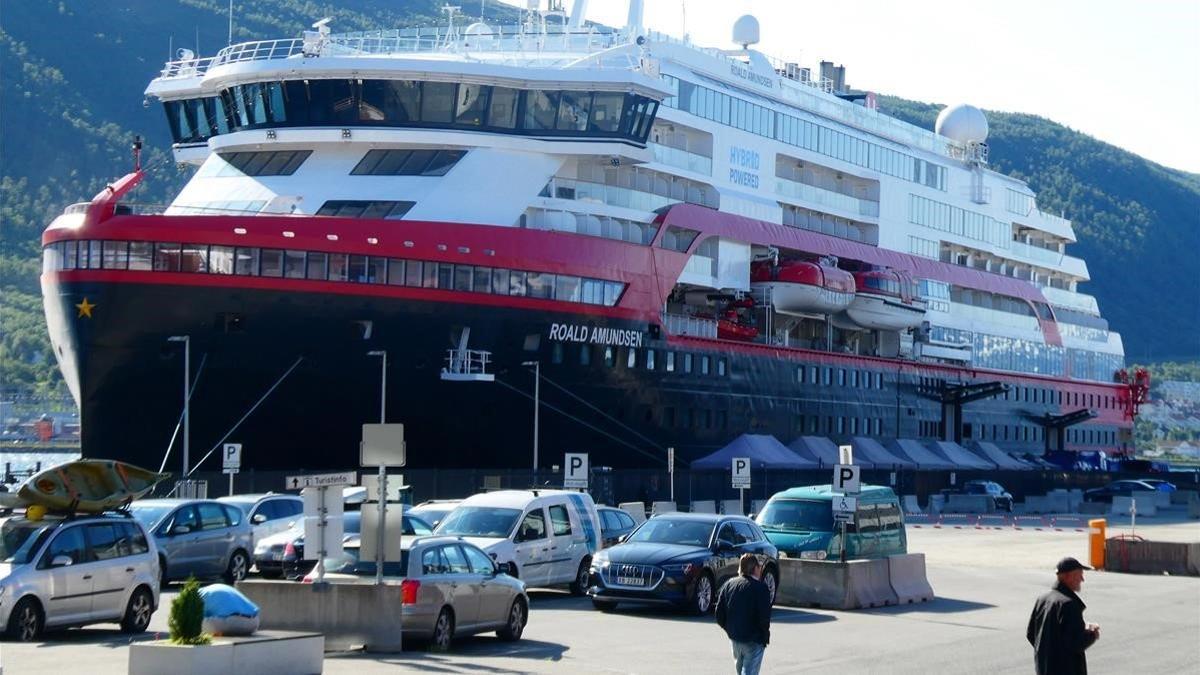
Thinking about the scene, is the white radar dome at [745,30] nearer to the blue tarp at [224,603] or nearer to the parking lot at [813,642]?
the parking lot at [813,642]

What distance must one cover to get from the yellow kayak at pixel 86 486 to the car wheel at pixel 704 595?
767 cm

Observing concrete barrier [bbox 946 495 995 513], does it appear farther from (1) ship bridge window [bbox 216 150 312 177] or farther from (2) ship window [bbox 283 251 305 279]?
(2) ship window [bbox 283 251 305 279]

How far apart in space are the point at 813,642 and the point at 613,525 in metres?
9.50

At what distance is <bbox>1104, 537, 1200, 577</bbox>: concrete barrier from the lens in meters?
36.0

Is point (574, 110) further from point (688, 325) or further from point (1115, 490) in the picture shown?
point (1115, 490)

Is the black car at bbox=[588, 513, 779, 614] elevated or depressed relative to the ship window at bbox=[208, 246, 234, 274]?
depressed

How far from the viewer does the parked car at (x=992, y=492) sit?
2505 inches

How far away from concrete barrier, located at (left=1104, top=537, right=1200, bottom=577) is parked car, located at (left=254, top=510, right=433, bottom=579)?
52.8 ft

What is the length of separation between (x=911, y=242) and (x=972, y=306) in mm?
6558

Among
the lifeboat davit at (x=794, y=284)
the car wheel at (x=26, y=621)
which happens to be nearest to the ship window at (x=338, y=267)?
the car wheel at (x=26, y=621)

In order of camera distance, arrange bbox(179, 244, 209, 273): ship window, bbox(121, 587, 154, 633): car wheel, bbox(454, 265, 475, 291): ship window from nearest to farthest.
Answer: bbox(121, 587, 154, 633): car wheel → bbox(179, 244, 209, 273): ship window → bbox(454, 265, 475, 291): ship window

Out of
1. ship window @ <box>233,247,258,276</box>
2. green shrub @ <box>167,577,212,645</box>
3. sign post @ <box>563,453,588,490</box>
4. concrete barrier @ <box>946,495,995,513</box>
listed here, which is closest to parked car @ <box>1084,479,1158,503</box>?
concrete barrier @ <box>946,495,995,513</box>

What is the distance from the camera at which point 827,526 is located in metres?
28.5

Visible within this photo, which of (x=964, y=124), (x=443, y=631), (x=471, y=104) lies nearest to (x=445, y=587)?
(x=443, y=631)
